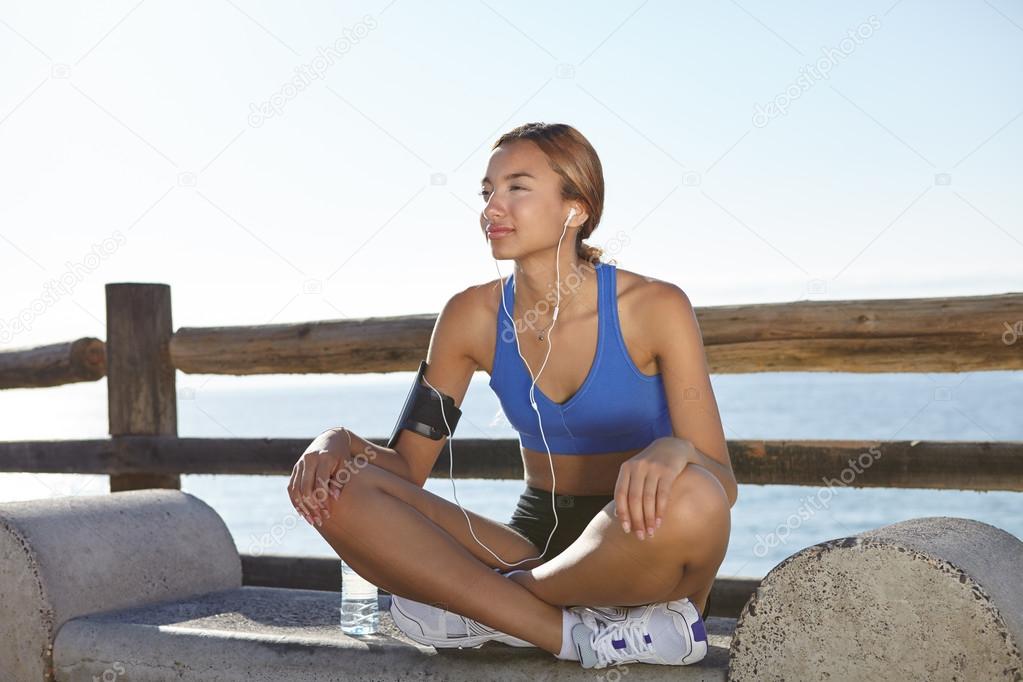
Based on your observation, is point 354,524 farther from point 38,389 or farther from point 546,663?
point 38,389

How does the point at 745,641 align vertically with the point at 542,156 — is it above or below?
below

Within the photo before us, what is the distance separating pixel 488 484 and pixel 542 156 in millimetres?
22281

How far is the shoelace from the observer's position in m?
2.60

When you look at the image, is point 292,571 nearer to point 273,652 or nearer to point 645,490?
point 273,652

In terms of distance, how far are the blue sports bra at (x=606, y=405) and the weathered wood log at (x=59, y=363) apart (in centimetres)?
316

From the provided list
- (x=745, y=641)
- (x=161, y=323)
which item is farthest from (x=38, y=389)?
(x=745, y=641)

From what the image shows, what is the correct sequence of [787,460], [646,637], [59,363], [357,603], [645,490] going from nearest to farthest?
[645,490] < [646,637] < [357,603] < [787,460] < [59,363]

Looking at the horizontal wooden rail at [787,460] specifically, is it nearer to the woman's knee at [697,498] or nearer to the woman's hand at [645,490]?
the woman's knee at [697,498]

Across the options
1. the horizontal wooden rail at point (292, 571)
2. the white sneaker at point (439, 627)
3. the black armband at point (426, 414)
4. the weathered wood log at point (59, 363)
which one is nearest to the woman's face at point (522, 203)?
the black armband at point (426, 414)

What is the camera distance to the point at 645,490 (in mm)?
2346

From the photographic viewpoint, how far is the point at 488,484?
24.9 m

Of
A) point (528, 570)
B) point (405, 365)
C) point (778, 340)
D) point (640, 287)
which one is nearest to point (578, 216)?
point (640, 287)

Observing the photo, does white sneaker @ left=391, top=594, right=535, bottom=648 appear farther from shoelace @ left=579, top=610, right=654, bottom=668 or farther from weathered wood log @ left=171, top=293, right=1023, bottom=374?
weathered wood log @ left=171, top=293, right=1023, bottom=374

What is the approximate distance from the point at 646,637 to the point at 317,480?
0.87 metres
